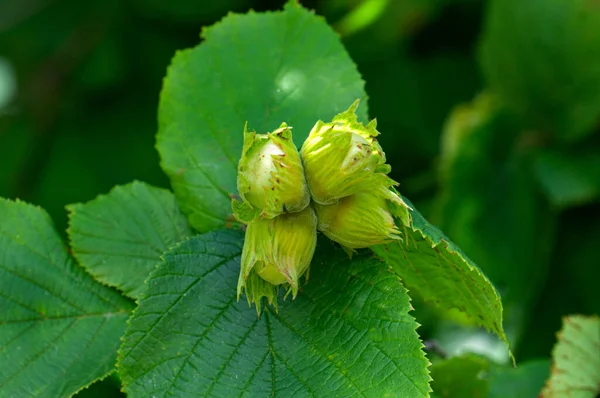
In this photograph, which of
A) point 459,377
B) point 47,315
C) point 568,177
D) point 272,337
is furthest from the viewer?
point 568,177

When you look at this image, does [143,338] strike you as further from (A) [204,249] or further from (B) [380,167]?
(B) [380,167]

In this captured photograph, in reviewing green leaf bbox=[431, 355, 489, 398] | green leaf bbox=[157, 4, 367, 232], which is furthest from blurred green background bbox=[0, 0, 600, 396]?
green leaf bbox=[157, 4, 367, 232]

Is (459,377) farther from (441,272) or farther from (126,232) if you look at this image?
(126,232)

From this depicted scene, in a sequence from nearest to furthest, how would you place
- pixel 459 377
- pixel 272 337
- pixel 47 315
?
pixel 272 337 → pixel 47 315 → pixel 459 377

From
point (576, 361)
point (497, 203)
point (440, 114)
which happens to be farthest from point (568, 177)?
point (576, 361)

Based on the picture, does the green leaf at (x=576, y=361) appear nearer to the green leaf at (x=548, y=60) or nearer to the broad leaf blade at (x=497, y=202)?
the broad leaf blade at (x=497, y=202)

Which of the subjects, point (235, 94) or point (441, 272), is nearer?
point (441, 272)

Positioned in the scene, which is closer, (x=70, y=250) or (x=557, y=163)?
(x=70, y=250)

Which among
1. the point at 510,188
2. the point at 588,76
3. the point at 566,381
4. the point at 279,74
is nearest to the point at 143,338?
the point at 279,74
